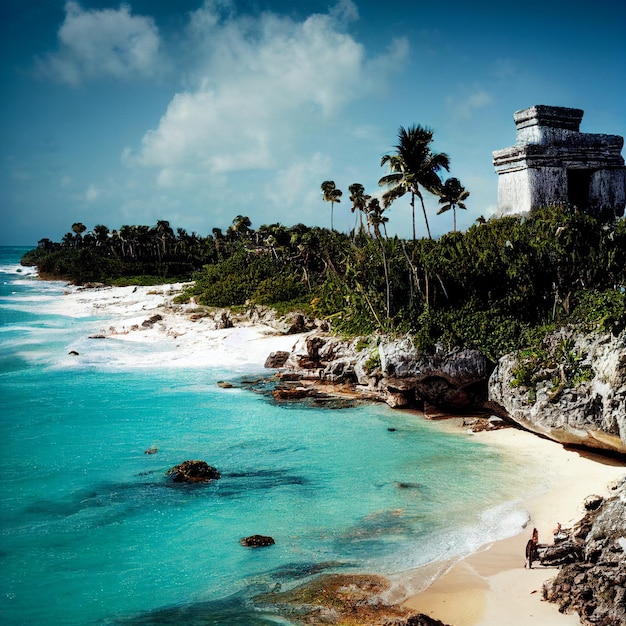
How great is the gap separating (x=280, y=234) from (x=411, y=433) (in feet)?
88.9

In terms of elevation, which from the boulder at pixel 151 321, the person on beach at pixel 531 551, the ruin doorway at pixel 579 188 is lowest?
the person on beach at pixel 531 551

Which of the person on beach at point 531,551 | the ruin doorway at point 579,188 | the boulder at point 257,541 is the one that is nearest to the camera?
the person on beach at point 531,551

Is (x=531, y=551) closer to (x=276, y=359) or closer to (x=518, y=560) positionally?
(x=518, y=560)

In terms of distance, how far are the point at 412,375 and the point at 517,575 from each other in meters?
10.4

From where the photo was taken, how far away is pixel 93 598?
1038cm

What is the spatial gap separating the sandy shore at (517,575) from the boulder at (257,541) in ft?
10.1

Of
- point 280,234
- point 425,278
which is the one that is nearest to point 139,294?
point 280,234

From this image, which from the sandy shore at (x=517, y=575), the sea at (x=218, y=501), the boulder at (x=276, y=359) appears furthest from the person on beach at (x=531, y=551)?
the boulder at (x=276, y=359)

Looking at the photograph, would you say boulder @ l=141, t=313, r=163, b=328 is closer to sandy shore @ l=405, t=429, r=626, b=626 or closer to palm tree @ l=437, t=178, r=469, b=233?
palm tree @ l=437, t=178, r=469, b=233

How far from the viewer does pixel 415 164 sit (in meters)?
23.0

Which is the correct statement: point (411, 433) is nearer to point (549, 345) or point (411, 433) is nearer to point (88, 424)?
point (549, 345)

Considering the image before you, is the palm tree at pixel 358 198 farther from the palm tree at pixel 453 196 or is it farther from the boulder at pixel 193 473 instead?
the boulder at pixel 193 473

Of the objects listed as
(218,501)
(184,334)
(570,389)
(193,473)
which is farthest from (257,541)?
(184,334)

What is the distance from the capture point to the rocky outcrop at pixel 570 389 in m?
14.3
